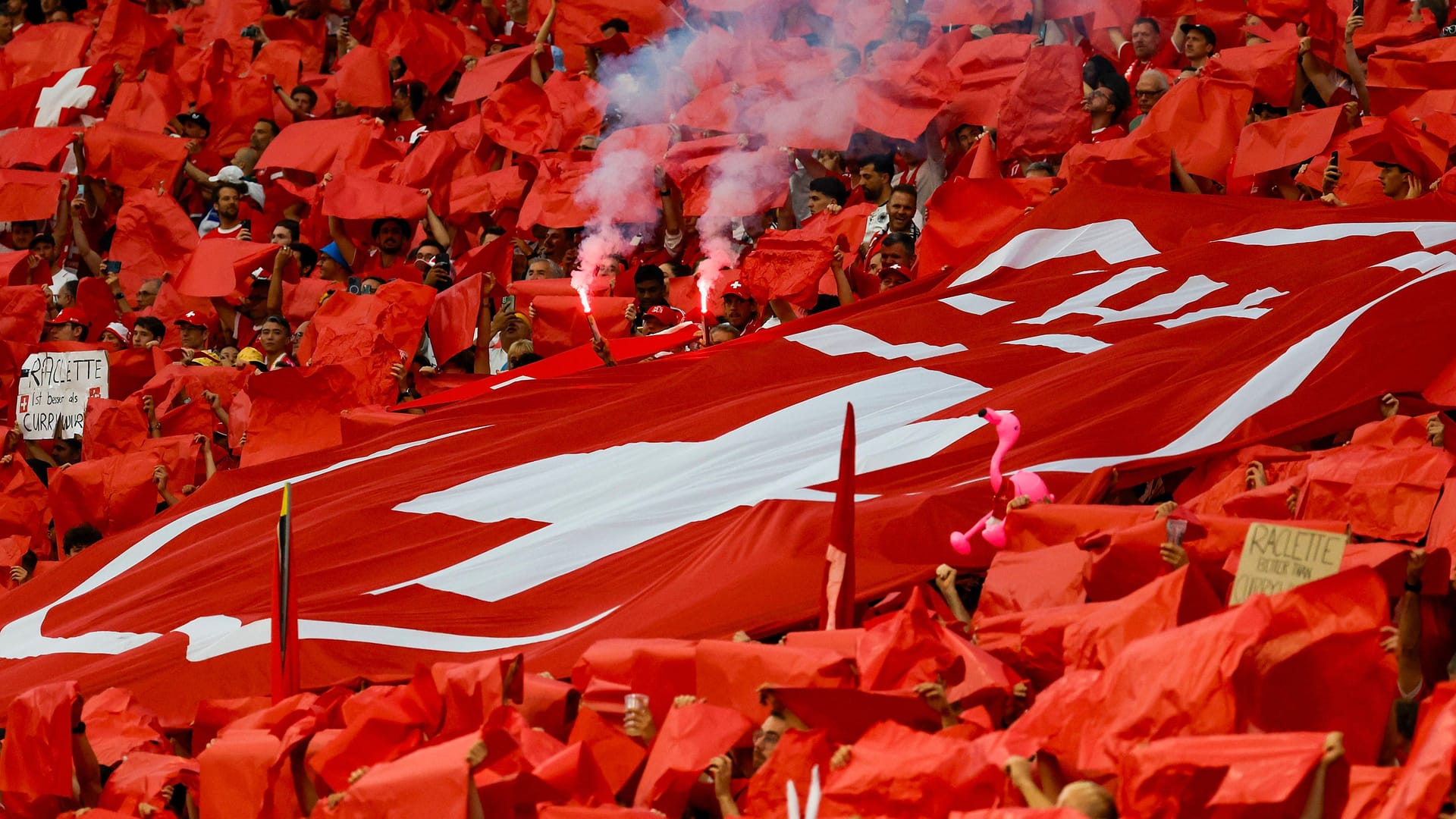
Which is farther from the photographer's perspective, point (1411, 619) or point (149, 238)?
point (149, 238)

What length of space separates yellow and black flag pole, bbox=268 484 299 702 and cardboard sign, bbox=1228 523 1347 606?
1862 millimetres

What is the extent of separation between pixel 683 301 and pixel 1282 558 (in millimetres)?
3696

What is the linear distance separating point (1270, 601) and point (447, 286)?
4452 millimetres

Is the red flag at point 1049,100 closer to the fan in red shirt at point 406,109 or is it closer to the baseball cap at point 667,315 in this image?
the baseball cap at point 667,315

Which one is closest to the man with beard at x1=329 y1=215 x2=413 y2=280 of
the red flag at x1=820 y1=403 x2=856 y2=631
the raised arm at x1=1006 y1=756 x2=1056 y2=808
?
the red flag at x1=820 y1=403 x2=856 y2=631

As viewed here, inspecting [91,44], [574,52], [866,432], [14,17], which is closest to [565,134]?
[574,52]

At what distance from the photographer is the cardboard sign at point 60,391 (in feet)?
22.3

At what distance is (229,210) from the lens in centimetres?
776

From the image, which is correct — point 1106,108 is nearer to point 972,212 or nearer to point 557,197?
point 972,212

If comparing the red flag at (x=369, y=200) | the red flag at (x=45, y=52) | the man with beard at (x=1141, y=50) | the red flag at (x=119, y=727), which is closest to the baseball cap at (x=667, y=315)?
the red flag at (x=369, y=200)

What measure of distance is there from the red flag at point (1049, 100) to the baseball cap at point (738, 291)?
1007mm

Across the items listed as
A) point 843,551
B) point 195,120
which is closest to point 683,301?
point 843,551

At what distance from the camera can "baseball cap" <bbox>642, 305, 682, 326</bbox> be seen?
6086mm

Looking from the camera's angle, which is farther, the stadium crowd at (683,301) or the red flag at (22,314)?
the red flag at (22,314)
